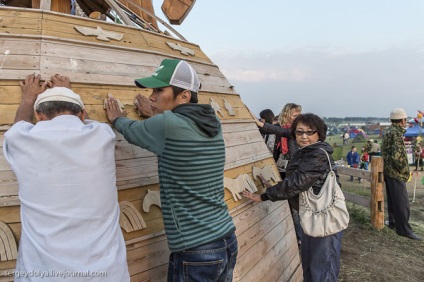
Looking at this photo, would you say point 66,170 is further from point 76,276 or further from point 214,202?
point 214,202

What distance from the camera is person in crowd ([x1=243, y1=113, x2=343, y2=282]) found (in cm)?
337

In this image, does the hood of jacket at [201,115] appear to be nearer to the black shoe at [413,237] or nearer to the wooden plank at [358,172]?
the wooden plank at [358,172]

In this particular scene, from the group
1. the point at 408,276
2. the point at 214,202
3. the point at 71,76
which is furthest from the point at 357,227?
the point at 71,76

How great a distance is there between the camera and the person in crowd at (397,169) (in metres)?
6.91

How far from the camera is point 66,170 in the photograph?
1.79m

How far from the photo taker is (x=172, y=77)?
2318 millimetres

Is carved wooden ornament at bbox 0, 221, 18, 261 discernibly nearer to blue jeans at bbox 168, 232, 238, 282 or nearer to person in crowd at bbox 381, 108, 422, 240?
blue jeans at bbox 168, 232, 238, 282

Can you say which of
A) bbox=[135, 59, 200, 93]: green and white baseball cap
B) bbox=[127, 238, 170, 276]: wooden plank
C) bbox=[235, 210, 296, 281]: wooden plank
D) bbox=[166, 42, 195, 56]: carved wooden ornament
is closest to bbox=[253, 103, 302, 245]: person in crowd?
bbox=[235, 210, 296, 281]: wooden plank

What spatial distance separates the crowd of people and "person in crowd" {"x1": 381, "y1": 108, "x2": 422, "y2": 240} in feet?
18.5

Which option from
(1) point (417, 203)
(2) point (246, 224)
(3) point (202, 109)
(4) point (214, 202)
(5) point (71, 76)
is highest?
(5) point (71, 76)

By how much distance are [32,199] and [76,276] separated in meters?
0.44

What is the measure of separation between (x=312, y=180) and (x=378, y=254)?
403cm

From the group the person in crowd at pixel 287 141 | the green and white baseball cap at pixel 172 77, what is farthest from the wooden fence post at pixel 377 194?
the green and white baseball cap at pixel 172 77

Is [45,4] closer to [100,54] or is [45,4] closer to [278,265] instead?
[100,54]
